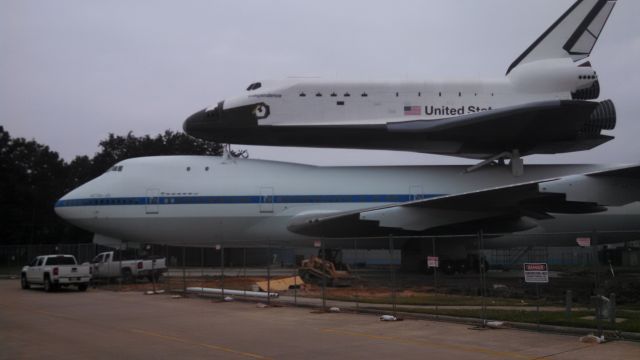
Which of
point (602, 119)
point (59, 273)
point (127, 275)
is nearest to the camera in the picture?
point (59, 273)

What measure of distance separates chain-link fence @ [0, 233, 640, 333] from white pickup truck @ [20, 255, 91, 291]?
56.9 inches

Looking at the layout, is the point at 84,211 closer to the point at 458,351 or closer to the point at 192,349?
the point at 192,349

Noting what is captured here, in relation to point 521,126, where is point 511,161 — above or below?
below

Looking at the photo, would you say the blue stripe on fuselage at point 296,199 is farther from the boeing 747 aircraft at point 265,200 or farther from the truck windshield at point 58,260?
the truck windshield at point 58,260

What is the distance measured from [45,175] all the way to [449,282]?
142ft

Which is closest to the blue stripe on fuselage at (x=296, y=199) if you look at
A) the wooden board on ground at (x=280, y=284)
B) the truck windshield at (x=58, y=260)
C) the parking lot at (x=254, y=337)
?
the wooden board on ground at (x=280, y=284)

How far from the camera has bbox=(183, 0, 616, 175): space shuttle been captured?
2389cm

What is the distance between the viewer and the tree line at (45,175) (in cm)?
4797

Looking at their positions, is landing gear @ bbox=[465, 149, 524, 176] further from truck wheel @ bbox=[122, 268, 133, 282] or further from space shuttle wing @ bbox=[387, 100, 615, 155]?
truck wheel @ bbox=[122, 268, 133, 282]

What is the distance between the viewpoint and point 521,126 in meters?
22.0

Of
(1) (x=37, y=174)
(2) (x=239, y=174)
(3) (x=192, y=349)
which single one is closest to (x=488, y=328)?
(3) (x=192, y=349)

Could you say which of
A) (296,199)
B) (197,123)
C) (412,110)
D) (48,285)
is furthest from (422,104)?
(48,285)

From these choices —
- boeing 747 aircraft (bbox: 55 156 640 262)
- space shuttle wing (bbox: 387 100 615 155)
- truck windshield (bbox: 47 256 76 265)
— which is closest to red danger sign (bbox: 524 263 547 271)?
space shuttle wing (bbox: 387 100 615 155)

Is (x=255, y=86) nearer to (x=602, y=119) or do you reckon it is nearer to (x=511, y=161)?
(x=511, y=161)
